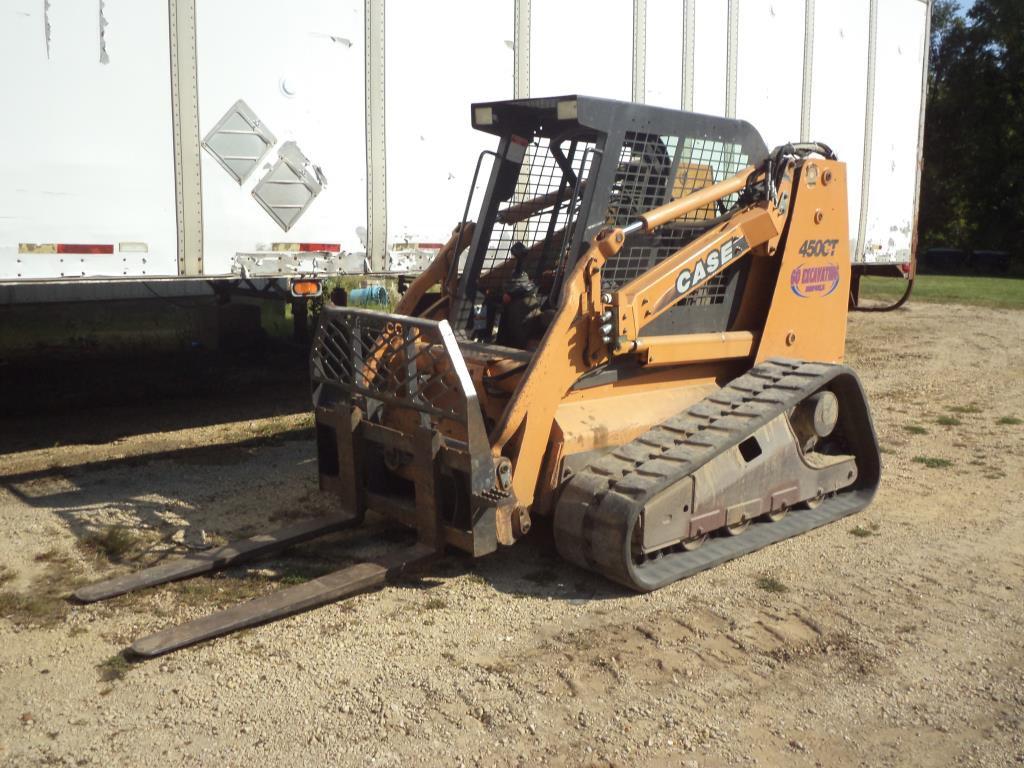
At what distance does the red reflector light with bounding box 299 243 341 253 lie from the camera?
7.16 meters

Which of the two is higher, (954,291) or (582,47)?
(582,47)

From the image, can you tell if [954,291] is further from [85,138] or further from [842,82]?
[85,138]

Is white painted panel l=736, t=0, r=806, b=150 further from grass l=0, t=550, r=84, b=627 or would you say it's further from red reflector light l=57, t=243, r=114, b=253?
grass l=0, t=550, r=84, b=627

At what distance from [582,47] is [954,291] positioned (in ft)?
49.2

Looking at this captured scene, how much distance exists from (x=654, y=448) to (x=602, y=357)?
514 mm

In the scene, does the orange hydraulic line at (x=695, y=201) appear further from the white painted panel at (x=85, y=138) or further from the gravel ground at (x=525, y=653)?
the white painted panel at (x=85, y=138)

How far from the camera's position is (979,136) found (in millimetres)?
36500

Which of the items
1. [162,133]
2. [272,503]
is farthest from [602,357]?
[162,133]

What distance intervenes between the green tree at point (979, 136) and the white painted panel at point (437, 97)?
103 feet

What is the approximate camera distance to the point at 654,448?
198 inches

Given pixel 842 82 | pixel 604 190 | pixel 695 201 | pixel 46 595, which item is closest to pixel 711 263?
pixel 695 201

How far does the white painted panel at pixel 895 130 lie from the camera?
1162 cm

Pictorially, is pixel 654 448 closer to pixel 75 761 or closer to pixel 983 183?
pixel 75 761

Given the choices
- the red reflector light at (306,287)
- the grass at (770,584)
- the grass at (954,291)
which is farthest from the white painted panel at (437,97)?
the grass at (954,291)
